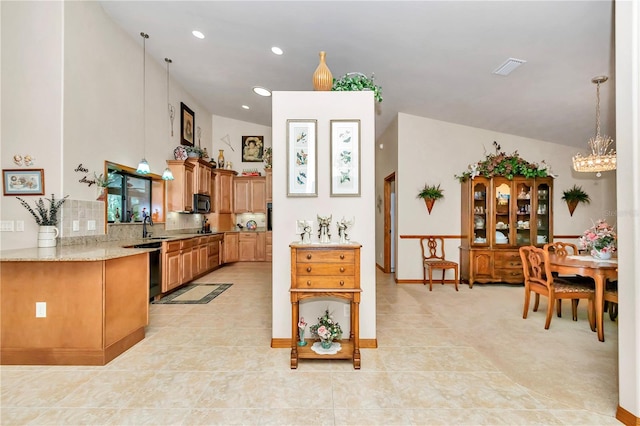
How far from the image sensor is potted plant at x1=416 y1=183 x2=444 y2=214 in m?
5.44

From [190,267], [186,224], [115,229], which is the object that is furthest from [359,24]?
[186,224]

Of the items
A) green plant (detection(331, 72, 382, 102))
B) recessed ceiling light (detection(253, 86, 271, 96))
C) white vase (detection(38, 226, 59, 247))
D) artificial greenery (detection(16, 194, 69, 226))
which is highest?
recessed ceiling light (detection(253, 86, 271, 96))

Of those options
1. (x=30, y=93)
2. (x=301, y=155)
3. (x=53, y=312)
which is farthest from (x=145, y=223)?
(x=301, y=155)

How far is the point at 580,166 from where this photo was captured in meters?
4.21

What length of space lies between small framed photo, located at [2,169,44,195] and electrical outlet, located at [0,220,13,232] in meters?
0.32

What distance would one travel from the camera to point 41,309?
96.9 inches

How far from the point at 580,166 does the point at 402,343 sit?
3.74 metres

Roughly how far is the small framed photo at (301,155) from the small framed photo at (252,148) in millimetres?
5524

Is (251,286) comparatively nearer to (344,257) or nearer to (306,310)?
(306,310)

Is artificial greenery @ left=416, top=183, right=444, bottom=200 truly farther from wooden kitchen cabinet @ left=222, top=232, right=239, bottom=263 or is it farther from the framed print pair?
wooden kitchen cabinet @ left=222, top=232, right=239, bottom=263

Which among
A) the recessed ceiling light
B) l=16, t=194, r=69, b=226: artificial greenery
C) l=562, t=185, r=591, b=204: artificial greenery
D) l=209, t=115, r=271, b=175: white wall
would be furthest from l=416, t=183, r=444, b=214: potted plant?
l=16, t=194, r=69, b=226: artificial greenery

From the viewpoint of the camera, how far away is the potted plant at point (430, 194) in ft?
17.9

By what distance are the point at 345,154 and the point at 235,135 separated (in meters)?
6.08

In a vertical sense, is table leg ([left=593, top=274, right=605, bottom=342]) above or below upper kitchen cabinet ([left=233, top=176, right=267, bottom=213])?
below
